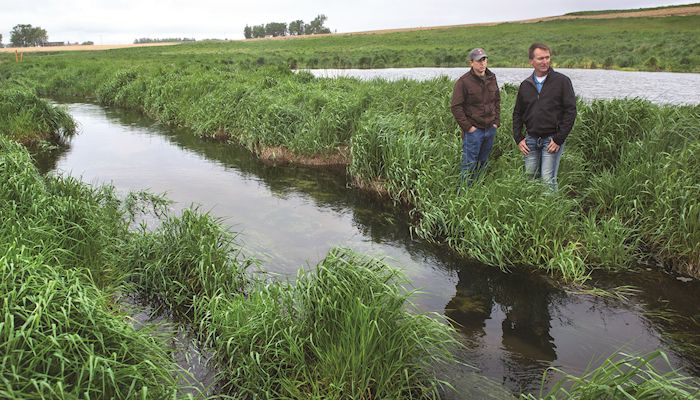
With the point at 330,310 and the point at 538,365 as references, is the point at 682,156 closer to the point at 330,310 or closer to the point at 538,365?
the point at 538,365

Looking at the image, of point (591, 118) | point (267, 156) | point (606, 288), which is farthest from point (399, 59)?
point (606, 288)

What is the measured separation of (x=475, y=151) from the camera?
8453 millimetres

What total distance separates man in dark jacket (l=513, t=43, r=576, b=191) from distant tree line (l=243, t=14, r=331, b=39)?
15636cm

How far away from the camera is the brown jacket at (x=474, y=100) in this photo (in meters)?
7.84

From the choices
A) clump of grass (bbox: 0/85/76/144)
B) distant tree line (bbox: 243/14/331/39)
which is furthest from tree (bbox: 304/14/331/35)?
clump of grass (bbox: 0/85/76/144)

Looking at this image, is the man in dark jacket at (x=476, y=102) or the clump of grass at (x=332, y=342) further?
the man in dark jacket at (x=476, y=102)

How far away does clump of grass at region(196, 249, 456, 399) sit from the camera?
4234 mm

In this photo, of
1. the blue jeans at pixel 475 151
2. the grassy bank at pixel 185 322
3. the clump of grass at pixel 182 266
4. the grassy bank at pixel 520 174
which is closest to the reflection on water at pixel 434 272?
the grassy bank at pixel 520 174

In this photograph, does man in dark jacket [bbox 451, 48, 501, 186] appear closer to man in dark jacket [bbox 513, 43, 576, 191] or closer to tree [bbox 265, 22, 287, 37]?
man in dark jacket [bbox 513, 43, 576, 191]

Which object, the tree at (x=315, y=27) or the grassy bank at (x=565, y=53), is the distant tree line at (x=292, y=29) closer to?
the tree at (x=315, y=27)

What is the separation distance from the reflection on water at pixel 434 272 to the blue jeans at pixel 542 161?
1.74 metres

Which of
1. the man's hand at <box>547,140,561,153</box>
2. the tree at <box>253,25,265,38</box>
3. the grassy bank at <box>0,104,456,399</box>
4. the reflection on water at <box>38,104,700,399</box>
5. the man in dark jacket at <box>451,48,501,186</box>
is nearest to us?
the grassy bank at <box>0,104,456,399</box>

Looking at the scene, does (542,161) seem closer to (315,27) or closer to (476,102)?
(476,102)

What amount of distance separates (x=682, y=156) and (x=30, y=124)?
18.4m
